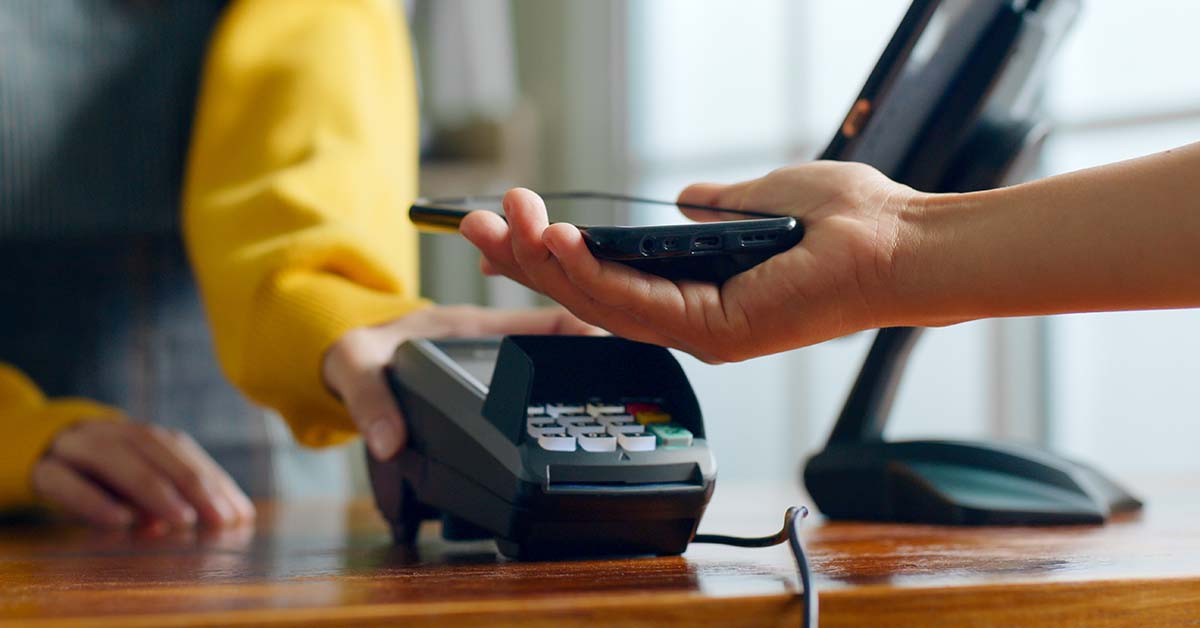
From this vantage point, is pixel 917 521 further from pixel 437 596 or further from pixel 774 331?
pixel 437 596

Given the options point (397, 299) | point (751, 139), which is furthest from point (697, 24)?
point (397, 299)

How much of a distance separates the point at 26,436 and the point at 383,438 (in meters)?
0.45

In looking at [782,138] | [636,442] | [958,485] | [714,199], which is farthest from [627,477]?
[782,138]

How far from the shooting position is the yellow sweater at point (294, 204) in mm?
736

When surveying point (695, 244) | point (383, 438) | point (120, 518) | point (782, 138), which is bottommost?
point (120, 518)

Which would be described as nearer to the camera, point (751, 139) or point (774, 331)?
point (774, 331)

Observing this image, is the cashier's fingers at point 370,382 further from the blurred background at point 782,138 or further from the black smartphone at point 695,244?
the blurred background at point 782,138

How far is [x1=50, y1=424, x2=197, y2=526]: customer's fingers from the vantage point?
31.3 inches

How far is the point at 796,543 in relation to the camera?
0.37 m

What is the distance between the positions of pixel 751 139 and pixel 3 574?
7.76ft

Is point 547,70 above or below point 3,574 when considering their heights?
above

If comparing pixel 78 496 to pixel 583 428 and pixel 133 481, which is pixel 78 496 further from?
pixel 583 428

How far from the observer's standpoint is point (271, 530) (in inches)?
27.6

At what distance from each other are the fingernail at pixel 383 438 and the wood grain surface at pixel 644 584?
0.16 feet
